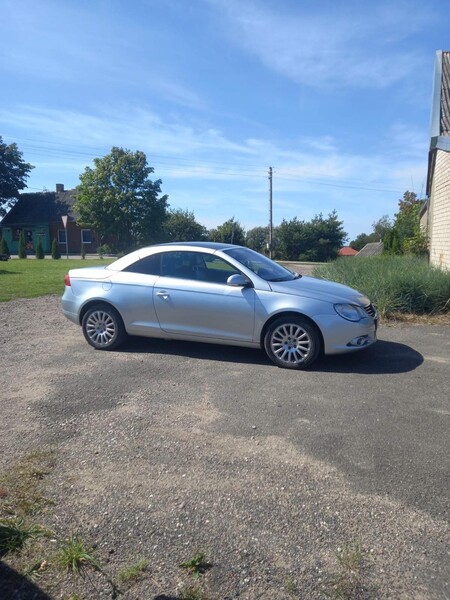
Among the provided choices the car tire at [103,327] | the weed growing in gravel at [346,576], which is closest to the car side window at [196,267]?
the car tire at [103,327]

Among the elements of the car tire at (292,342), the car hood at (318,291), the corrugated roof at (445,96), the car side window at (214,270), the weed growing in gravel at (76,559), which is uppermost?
the corrugated roof at (445,96)

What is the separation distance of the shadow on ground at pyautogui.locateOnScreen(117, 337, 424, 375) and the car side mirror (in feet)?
3.24

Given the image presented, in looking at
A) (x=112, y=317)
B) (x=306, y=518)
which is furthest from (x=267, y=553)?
(x=112, y=317)

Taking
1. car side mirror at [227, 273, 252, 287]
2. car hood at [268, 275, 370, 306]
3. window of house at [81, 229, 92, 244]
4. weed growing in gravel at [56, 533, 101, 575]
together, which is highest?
window of house at [81, 229, 92, 244]

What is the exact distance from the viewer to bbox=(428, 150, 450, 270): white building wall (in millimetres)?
13844

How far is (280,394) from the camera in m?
5.18

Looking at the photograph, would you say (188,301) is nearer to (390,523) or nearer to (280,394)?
(280,394)

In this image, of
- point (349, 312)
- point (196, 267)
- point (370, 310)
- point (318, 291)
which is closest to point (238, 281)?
point (196, 267)

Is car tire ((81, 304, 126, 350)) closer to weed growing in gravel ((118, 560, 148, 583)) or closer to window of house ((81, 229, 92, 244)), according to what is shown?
weed growing in gravel ((118, 560, 148, 583))

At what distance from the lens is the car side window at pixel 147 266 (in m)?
6.99

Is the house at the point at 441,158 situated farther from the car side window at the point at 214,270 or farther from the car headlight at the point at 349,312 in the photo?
the car side window at the point at 214,270

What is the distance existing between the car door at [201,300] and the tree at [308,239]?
52246mm

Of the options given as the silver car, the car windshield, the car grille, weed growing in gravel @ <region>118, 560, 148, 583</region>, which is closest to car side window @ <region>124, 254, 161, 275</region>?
the silver car

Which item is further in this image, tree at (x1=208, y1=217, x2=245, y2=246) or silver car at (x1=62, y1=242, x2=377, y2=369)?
tree at (x1=208, y1=217, x2=245, y2=246)
